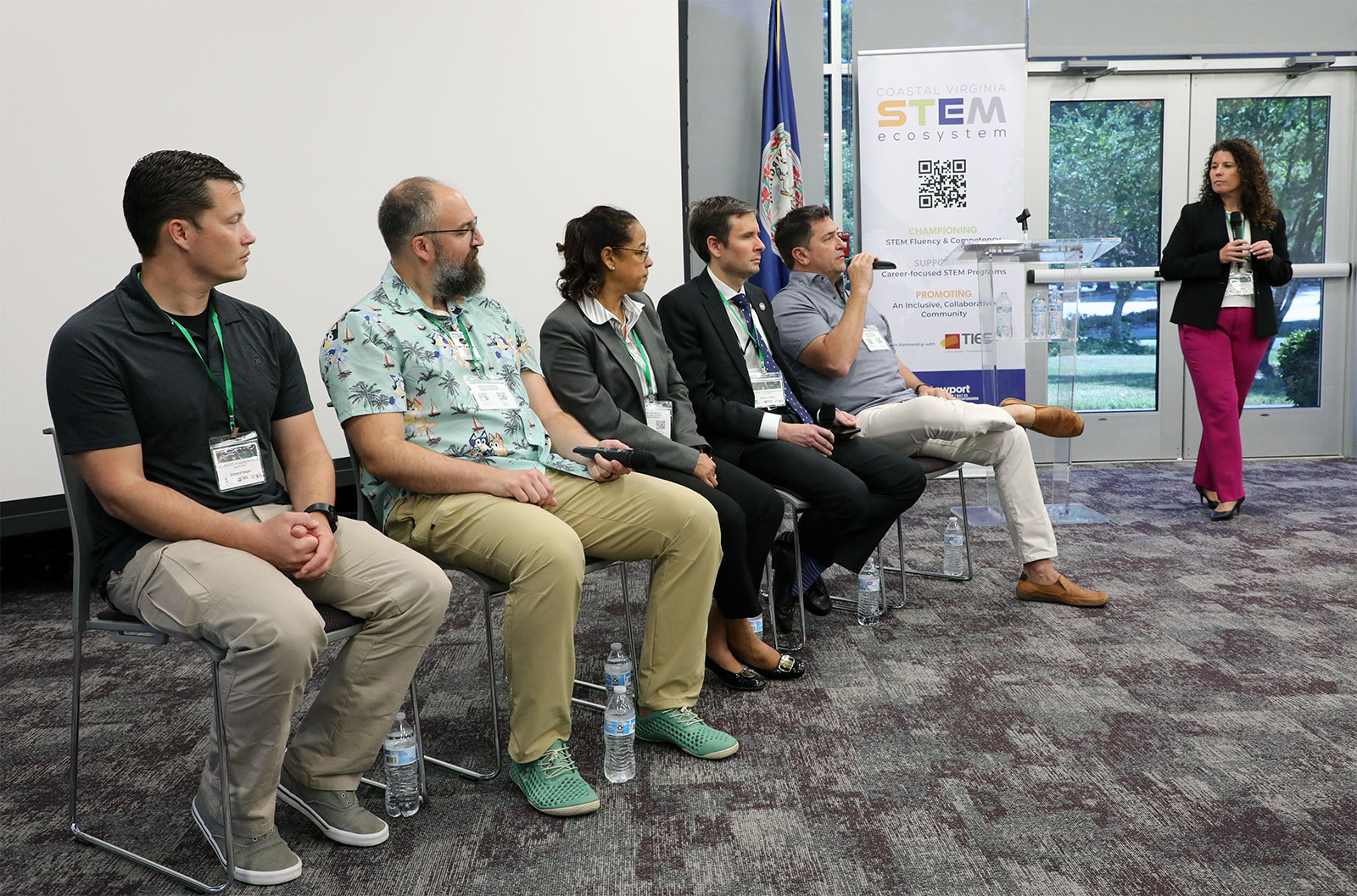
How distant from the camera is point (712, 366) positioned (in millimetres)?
2957

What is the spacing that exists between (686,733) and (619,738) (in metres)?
0.19

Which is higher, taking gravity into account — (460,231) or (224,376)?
(460,231)

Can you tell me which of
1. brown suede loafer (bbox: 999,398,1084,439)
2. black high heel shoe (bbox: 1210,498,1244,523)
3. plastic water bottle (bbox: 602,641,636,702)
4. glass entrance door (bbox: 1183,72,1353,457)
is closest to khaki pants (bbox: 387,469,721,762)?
plastic water bottle (bbox: 602,641,636,702)

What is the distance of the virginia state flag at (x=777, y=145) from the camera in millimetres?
5270

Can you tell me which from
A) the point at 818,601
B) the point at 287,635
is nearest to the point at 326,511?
the point at 287,635

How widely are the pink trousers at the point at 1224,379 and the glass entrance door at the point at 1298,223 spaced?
1493 mm

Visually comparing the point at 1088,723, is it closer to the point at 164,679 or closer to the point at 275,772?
the point at 275,772

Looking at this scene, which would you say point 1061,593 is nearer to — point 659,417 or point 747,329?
point 747,329

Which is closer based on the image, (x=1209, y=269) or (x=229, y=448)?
(x=229, y=448)

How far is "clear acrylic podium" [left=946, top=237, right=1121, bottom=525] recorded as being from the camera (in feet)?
13.7

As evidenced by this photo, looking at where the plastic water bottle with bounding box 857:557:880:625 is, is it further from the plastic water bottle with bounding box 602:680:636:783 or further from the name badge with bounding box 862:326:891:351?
the plastic water bottle with bounding box 602:680:636:783

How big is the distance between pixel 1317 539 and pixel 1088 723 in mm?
2418

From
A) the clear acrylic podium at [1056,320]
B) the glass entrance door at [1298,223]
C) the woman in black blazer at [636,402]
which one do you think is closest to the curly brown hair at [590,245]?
the woman in black blazer at [636,402]

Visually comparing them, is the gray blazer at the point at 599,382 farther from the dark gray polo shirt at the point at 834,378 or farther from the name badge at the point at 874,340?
the name badge at the point at 874,340
